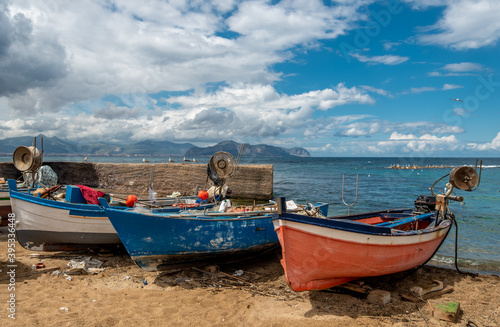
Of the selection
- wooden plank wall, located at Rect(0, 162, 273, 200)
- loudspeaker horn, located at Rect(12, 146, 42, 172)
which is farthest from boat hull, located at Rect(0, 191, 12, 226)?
wooden plank wall, located at Rect(0, 162, 273, 200)

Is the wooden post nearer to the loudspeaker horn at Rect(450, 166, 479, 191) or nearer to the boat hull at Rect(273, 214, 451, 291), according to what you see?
the boat hull at Rect(273, 214, 451, 291)

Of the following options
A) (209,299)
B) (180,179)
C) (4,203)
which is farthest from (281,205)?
(180,179)

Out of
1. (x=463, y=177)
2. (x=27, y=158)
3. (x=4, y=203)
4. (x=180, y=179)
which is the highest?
(x=27, y=158)

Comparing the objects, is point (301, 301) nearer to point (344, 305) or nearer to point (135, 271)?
point (344, 305)

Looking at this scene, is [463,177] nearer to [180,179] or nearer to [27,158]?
[180,179]

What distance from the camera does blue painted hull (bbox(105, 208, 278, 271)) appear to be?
256 inches

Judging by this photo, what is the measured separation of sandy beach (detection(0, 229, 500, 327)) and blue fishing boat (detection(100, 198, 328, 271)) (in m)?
0.38

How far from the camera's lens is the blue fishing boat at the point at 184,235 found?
650 cm

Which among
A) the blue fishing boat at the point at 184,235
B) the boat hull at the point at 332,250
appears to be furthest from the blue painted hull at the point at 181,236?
the boat hull at the point at 332,250

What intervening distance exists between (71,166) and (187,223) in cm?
1346

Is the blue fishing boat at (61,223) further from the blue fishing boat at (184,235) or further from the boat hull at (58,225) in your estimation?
the blue fishing boat at (184,235)

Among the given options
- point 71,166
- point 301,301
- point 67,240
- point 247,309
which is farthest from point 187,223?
point 71,166

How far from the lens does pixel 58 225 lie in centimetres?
769

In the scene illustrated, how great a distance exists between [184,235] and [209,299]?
1498 millimetres
